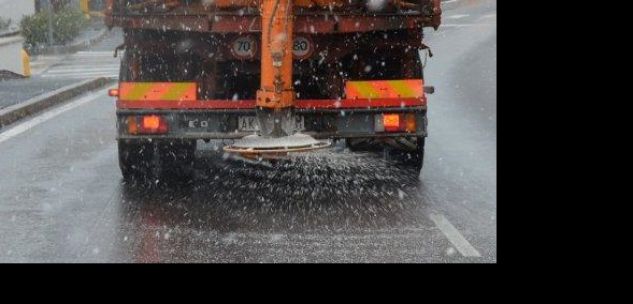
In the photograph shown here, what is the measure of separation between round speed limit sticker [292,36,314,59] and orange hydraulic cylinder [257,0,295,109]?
729mm

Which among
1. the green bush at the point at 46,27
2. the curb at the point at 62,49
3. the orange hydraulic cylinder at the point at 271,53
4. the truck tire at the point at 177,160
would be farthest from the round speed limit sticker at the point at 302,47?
the curb at the point at 62,49

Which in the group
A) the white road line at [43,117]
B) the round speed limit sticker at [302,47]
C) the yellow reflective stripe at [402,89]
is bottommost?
the white road line at [43,117]

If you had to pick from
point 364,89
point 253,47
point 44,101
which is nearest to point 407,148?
point 364,89

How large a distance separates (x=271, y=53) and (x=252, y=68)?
1.22 meters

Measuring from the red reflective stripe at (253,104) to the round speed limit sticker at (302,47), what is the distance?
39 centimetres

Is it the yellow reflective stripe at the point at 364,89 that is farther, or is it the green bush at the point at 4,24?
the green bush at the point at 4,24

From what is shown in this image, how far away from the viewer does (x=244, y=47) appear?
9.99 metres

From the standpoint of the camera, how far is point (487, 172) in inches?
435

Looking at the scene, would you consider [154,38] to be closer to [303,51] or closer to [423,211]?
[303,51]

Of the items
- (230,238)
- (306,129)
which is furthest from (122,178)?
(230,238)

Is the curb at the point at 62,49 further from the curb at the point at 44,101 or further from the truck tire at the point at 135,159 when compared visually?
the truck tire at the point at 135,159

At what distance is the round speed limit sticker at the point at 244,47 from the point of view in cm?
997

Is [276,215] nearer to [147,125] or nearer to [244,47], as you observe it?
[147,125]
